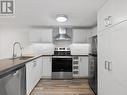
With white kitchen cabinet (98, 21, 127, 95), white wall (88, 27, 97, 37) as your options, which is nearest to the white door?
white kitchen cabinet (98, 21, 127, 95)

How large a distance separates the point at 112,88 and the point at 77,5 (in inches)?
72.1

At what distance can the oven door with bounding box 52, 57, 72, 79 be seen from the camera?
605cm

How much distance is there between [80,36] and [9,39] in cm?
317

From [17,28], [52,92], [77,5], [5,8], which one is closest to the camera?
[5,8]

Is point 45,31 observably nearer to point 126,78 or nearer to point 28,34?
point 28,34

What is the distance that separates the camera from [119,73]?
2.20 m

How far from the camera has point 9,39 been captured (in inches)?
264

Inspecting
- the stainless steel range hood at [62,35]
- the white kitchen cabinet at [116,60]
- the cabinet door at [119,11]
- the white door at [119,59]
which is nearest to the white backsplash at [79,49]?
the stainless steel range hood at [62,35]

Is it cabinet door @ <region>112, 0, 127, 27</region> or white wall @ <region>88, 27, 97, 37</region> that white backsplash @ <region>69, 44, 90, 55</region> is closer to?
white wall @ <region>88, 27, 97, 37</region>

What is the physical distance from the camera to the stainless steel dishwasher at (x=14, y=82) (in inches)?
85.6

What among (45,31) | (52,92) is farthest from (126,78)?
(45,31)

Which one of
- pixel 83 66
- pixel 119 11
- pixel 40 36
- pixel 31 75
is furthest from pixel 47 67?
pixel 119 11

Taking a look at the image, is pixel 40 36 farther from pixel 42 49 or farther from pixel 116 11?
pixel 116 11

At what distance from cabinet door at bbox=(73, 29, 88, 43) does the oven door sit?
3.03 ft
